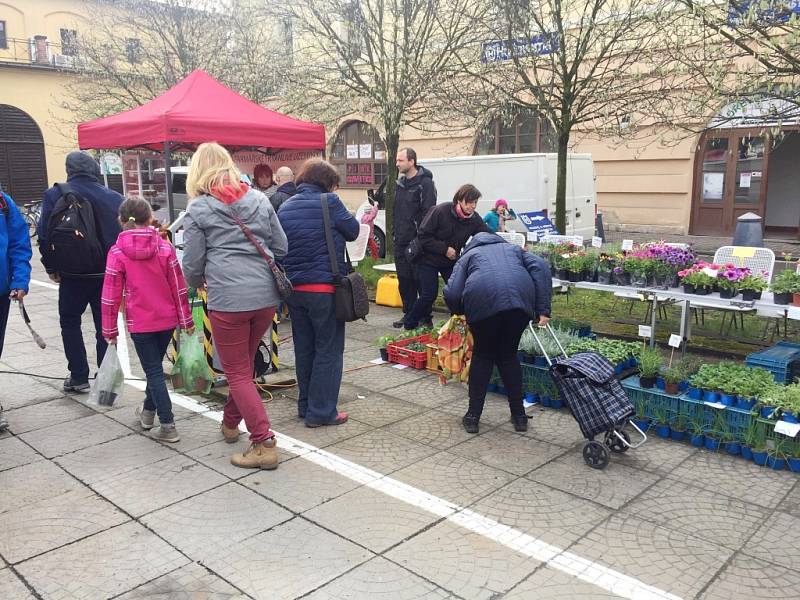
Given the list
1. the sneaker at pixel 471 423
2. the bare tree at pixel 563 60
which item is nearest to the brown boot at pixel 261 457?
the sneaker at pixel 471 423

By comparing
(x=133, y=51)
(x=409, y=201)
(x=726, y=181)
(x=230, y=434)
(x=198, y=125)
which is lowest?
(x=230, y=434)

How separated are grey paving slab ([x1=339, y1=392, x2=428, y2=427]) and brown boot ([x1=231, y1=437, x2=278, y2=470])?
0.97 meters

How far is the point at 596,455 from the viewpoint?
13.7 ft

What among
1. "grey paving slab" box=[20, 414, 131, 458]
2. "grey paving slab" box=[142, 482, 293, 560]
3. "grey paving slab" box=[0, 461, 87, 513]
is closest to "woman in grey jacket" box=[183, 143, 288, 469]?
"grey paving slab" box=[142, 482, 293, 560]

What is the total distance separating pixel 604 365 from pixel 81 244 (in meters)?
3.87

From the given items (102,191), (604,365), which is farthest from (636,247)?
(102,191)

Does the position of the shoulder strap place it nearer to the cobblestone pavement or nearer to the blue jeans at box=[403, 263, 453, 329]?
the cobblestone pavement

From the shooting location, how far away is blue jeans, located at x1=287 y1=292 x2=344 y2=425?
4.67 metres

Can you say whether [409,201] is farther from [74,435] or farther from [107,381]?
[74,435]

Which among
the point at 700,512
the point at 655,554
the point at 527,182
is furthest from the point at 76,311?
the point at 527,182

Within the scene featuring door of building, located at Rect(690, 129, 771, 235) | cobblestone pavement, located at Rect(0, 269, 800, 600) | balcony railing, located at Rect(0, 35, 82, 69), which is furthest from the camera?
balcony railing, located at Rect(0, 35, 82, 69)

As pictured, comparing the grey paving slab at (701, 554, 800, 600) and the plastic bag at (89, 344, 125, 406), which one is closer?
the grey paving slab at (701, 554, 800, 600)

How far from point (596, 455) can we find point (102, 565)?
2.78 meters

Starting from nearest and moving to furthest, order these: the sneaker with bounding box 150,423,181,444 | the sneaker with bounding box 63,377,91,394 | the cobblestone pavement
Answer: the cobblestone pavement < the sneaker with bounding box 150,423,181,444 < the sneaker with bounding box 63,377,91,394
